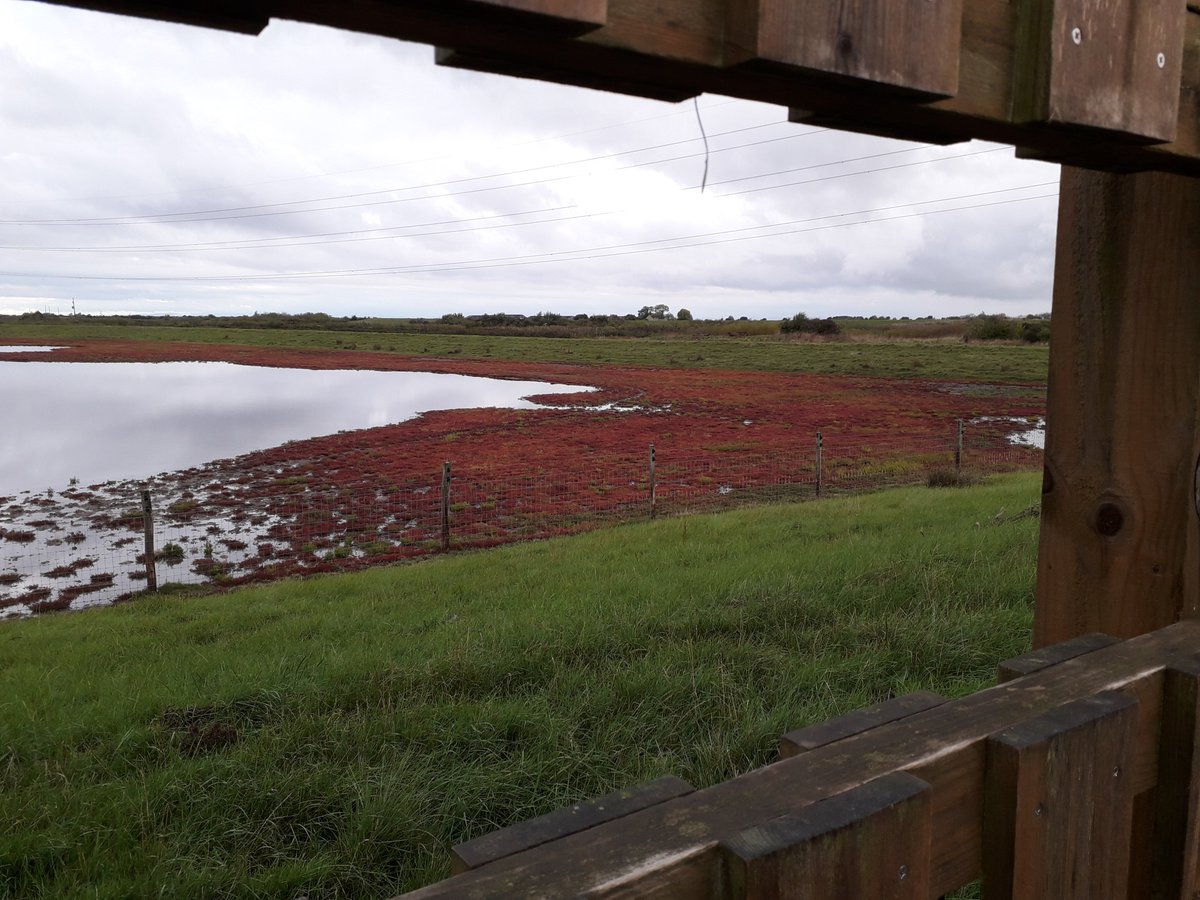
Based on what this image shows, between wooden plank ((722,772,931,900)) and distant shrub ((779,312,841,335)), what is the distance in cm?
9287

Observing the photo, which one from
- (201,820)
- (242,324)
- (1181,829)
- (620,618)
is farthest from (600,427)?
(242,324)

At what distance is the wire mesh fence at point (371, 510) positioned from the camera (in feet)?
43.5

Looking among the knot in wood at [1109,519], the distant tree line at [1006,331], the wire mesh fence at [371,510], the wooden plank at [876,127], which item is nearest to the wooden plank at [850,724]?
the knot in wood at [1109,519]

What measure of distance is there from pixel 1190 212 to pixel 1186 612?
2.79ft

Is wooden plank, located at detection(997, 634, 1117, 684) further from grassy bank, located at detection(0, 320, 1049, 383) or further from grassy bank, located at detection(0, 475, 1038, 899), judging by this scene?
grassy bank, located at detection(0, 320, 1049, 383)

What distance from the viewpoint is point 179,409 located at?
37.0 m

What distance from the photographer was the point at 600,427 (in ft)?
92.7

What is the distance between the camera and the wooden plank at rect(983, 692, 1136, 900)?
1203 mm

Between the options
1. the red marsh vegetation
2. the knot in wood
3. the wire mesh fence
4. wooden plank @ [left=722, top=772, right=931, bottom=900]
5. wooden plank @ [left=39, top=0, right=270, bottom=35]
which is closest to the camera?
wooden plank @ [left=39, top=0, right=270, bottom=35]

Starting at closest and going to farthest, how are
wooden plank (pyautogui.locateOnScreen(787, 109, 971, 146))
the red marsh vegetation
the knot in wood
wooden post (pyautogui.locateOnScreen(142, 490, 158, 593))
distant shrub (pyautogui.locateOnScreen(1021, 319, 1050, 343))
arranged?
wooden plank (pyautogui.locateOnScreen(787, 109, 971, 146)) → the knot in wood → wooden post (pyautogui.locateOnScreen(142, 490, 158, 593)) → the red marsh vegetation → distant shrub (pyautogui.locateOnScreen(1021, 319, 1050, 343))

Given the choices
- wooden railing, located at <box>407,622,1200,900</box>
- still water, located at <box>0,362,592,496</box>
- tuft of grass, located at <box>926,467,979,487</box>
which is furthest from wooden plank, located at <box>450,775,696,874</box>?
still water, located at <box>0,362,592,496</box>

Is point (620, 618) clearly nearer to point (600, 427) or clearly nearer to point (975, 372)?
point (600, 427)

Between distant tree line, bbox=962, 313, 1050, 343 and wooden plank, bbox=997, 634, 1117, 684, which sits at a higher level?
distant tree line, bbox=962, 313, 1050, 343

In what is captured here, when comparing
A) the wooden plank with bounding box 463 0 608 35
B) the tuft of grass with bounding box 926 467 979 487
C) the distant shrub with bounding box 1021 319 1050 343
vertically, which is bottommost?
the tuft of grass with bounding box 926 467 979 487
